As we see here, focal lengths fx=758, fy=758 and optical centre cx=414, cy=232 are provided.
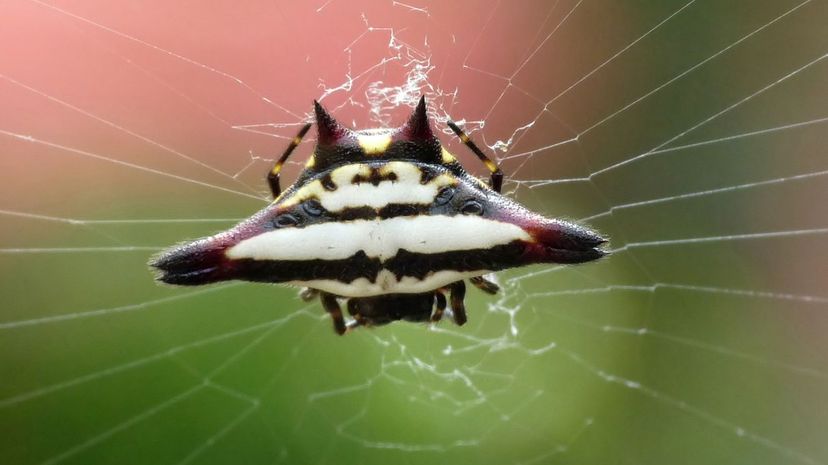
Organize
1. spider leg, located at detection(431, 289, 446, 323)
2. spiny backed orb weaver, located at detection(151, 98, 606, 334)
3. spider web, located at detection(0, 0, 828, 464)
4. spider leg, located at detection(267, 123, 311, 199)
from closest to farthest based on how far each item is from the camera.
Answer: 1. spiny backed orb weaver, located at detection(151, 98, 606, 334)
2. spider leg, located at detection(267, 123, 311, 199)
3. spider leg, located at detection(431, 289, 446, 323)
4. spider web, located at detection(0, 0, 828, 464)

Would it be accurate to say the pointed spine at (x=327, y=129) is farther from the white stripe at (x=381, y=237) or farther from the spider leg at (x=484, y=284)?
the spider leg at (x=484, y=284)

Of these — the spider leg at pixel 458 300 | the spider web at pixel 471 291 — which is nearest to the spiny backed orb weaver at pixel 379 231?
the spider leg at pixel 458 300

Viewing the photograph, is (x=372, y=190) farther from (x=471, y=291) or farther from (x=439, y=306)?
(x=471, y=291)

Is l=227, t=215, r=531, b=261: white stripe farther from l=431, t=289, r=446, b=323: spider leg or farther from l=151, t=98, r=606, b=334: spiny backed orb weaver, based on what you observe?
l=431, t=289, r=446, b=323: spider leg

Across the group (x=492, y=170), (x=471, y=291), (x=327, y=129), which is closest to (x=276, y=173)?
(x=327, y=129)

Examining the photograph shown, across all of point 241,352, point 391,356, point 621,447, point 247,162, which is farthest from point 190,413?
point 621,447

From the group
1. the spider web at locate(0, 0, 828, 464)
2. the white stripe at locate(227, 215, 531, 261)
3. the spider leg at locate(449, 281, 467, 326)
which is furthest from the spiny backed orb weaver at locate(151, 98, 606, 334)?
the spider web at locate(0, 0, 828, 464)

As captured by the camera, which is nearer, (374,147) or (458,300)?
(374,147)
